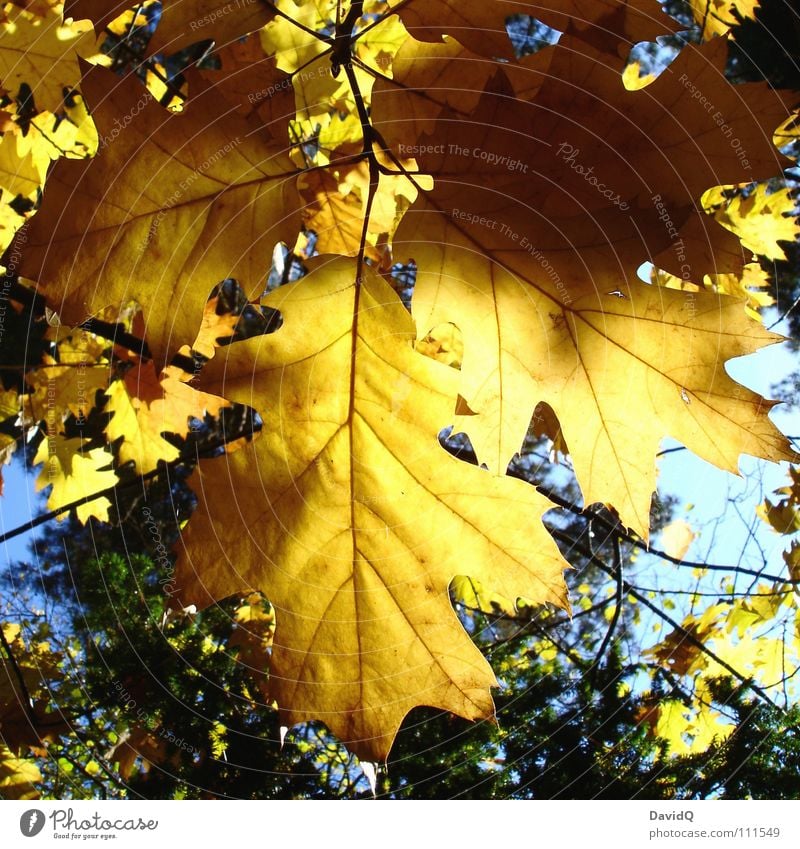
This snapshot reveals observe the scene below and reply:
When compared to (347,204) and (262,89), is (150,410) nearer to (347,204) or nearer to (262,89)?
(347,204)

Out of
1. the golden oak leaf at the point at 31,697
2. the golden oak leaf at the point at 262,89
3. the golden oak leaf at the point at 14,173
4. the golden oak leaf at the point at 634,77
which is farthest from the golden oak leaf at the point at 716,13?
the golden oak leaf at the point at 31,697

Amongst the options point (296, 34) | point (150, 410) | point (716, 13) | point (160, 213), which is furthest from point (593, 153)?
point (150, 410)

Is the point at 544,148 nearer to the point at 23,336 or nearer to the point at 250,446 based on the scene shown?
the point at 250,446

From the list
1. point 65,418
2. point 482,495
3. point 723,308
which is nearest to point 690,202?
point 723,308

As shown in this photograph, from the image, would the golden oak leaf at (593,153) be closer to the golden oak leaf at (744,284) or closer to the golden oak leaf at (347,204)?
the golden oak leaf at (347,204)

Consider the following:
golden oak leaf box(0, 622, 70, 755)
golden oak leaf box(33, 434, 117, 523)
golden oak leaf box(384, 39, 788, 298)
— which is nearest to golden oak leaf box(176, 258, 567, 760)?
golden oak leaf box(384, 39, 788, 298)

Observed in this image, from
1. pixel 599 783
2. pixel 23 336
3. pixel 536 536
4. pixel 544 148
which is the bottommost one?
pixel 599 783
